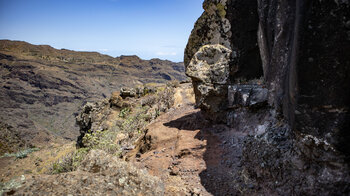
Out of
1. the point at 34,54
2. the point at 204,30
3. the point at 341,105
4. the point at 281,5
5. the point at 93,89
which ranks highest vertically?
the point at 34,54

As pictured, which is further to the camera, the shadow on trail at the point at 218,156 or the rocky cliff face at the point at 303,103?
the shadow on trail at the point at 218,156

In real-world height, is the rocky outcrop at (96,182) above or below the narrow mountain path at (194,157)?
above

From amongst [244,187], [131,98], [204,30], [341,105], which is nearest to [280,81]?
[341,105]

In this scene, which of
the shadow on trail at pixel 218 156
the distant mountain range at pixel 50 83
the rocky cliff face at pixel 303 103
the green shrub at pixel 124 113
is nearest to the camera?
the rocky cliff face at pixel 303 103

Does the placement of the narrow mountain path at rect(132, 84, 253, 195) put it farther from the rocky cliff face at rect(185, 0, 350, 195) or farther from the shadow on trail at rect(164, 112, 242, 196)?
the rocky cliff face at rect(185, 0, 350, 195)

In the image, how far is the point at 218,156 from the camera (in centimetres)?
541

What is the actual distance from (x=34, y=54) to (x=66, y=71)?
18669 mm

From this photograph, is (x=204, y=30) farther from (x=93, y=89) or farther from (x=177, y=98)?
(x=93, y=89)

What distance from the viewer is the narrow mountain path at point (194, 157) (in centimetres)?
436

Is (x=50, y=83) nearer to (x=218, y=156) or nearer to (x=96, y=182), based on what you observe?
(x=218, y=156)

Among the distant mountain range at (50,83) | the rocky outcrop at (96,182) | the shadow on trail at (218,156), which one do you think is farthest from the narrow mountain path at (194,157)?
the distant mountain range at (50,83)

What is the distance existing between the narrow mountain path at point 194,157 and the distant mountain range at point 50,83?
3745 cm

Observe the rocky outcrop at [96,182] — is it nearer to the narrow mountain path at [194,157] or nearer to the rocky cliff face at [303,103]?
the narrow mountain path at [194,157]

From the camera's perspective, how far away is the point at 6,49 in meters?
82.8
